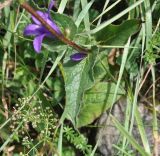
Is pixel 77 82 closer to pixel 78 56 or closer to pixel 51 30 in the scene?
pixel 78 56

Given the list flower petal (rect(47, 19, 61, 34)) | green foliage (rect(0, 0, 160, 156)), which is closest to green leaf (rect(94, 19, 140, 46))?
green foliage (rect(0, 0, 160, 156))

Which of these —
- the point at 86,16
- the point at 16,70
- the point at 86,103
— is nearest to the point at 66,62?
the point at 86,16

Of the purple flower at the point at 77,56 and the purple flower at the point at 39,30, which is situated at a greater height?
the purple flower at the point at 39,30

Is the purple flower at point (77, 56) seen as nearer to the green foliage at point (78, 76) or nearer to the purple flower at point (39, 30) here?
the green foliage at point (78, 76)

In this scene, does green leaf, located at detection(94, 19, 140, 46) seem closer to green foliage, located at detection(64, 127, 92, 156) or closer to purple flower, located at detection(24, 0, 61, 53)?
purple flower, located at detection(24, 0, 61, 53)

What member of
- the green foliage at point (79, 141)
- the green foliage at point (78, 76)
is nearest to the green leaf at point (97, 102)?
the green foliage at point (78, 76)
